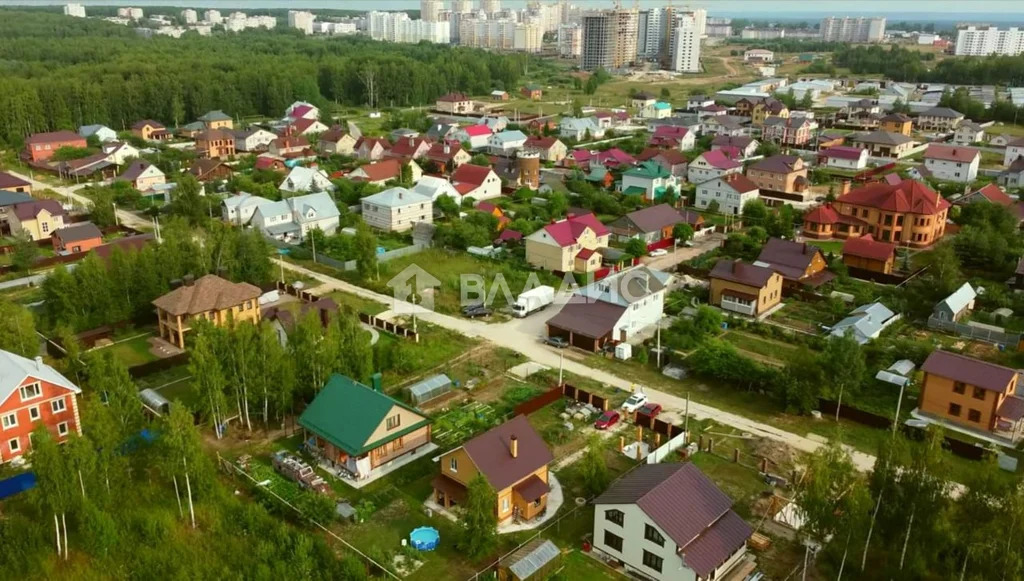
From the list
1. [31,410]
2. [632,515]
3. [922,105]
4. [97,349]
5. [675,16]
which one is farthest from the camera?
[675,16]

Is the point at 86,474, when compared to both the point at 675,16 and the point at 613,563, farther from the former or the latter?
the point at 675,16

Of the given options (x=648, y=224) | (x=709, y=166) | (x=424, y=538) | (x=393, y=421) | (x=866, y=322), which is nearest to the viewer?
(x=424, y=538)

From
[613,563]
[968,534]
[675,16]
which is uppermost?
[675,16]

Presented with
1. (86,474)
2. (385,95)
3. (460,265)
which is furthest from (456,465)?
(385,95)

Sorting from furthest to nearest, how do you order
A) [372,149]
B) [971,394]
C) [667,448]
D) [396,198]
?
1. [372,149]
2. [396,198]
3. [971,394]
4. [667,448]

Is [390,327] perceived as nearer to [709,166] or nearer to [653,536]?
[653,536]

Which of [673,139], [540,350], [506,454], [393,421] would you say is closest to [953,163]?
[673,139]
